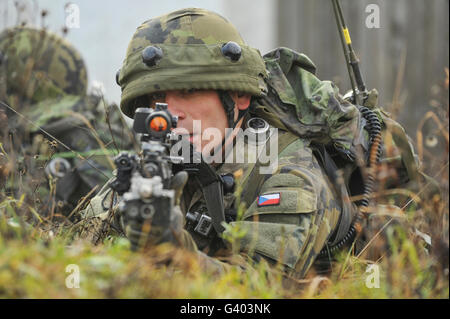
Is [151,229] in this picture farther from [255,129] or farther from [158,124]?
[255,129]

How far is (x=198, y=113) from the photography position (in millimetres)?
2969

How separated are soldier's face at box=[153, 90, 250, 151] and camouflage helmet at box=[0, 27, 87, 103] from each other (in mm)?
2560

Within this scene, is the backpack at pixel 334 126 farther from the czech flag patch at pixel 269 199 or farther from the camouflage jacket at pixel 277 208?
the czech flag patch at pixel 269 199

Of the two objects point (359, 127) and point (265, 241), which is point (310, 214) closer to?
point (265, 241)

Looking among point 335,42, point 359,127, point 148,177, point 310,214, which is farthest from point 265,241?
point 335,42

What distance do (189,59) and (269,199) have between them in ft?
2.43

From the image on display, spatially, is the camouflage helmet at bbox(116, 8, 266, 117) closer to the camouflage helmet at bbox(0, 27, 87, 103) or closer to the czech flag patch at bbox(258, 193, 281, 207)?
the czech flag patch at bbox(258, 193, 281, 207)

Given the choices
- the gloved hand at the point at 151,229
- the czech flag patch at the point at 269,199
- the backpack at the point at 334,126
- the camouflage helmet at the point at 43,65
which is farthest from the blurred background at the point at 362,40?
the gloved hand at the point at 151,229

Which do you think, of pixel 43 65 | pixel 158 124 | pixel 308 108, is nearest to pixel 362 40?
pixel 43 65

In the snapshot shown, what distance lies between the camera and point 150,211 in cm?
206

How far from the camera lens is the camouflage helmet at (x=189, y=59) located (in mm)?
2910

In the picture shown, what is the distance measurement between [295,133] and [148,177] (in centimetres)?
114
